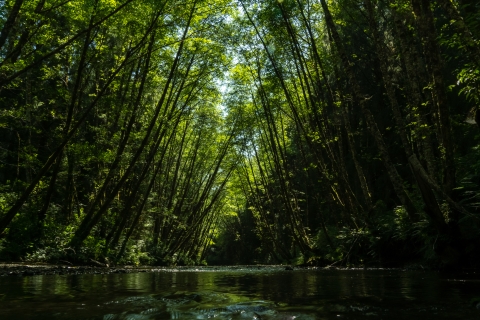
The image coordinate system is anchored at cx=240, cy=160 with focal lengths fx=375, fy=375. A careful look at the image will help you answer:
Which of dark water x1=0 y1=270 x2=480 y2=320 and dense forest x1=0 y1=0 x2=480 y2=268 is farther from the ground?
dense forest x1=0 y1=0 x2=480 y2=268

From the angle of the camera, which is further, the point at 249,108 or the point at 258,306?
the point at 249,108

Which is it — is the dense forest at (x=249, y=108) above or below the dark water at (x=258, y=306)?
above

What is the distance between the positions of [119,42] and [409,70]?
388 inches

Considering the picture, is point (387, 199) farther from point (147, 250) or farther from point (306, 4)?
point (147, 250)

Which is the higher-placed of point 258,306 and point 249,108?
point 249,108

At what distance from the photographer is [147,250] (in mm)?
18203

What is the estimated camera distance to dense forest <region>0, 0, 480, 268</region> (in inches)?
253

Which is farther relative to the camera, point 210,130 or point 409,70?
point 210,130

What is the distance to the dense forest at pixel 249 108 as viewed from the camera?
641cm

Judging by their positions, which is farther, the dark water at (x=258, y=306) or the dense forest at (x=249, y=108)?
the dense forest at (x=249, y=108)

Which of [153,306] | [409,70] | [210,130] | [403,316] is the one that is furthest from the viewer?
[210,130]

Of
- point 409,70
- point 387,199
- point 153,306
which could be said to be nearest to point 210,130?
point 387,199

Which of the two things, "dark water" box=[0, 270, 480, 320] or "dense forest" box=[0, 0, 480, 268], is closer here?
"dark water" box=[0, 270, 480, 320]

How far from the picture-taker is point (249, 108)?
18812 millimetres
